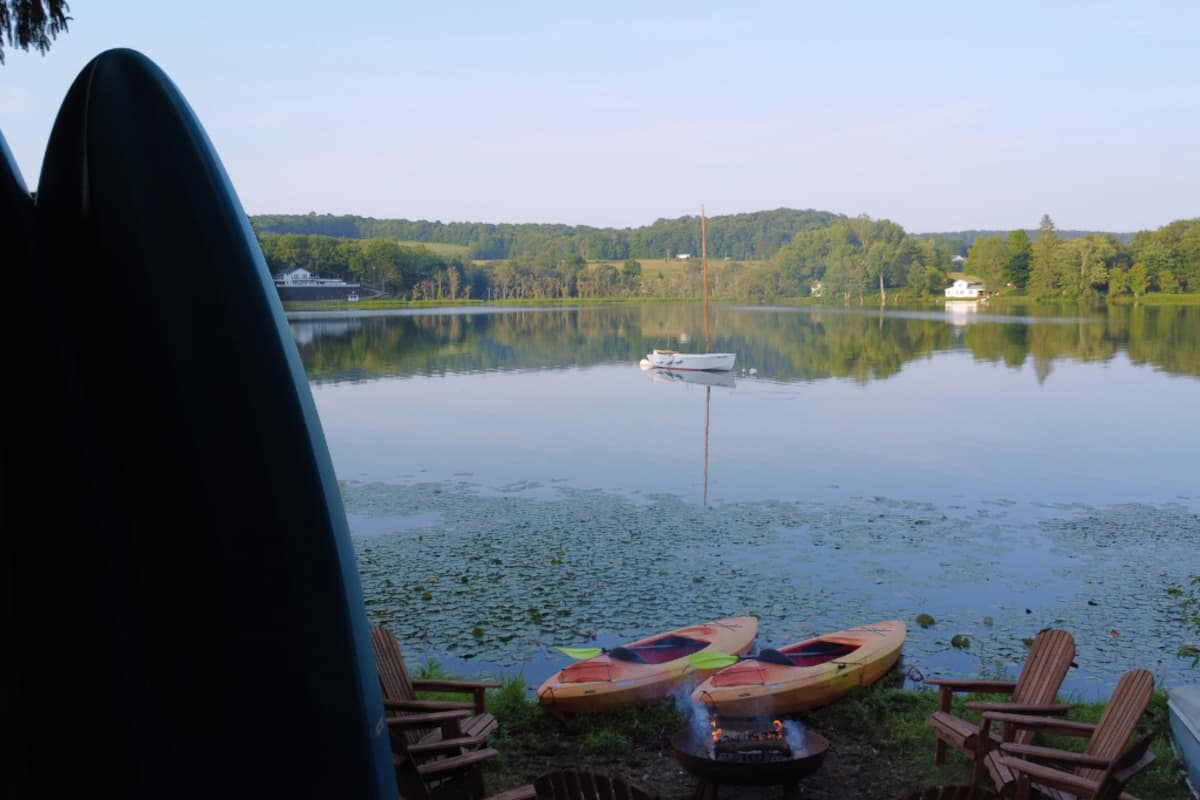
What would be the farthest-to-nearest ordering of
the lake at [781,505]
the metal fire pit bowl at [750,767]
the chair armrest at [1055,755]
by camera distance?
the lake at [781,505]
the metal fire pit bowl at [750,767]
the chair armrest at [1055,755]

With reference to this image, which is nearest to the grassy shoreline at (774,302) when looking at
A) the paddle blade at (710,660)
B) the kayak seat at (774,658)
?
the paddle blade at (710,660)

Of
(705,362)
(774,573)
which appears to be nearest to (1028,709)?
(774,573)

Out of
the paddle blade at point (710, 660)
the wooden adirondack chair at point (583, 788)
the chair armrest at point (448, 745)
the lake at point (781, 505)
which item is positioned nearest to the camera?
the wooden adirondack chair at point (583, 788)

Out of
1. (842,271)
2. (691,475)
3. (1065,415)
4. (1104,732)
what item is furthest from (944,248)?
(1104,732)

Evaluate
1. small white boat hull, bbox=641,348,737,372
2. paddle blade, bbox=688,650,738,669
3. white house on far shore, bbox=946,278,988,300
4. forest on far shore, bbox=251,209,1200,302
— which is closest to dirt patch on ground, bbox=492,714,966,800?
paddle blade, bbox=688,650,738,669

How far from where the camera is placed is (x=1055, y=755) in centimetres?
466

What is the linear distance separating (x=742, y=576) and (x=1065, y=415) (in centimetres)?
2057

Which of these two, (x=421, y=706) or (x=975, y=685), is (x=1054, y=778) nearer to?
(x=975, y=685)

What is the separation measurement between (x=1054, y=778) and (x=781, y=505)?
527 inches

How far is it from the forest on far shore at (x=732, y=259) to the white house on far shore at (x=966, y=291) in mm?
1181

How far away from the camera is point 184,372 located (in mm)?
1623

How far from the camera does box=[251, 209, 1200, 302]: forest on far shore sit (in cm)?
10094

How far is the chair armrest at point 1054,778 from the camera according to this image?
4418mm

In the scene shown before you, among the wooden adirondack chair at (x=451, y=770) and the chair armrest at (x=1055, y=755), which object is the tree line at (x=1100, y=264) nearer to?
the chair armrest at (x=1055, y=755)
